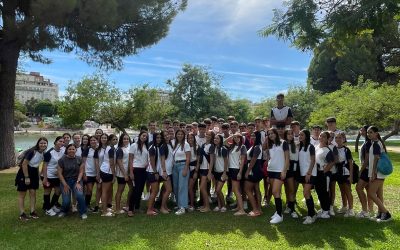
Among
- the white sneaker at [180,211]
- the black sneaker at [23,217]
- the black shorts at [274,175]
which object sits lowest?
the black sneaker at [23,217]

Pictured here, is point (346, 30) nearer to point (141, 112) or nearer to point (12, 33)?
point (12, 33)

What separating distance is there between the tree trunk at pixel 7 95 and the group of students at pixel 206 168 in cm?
806

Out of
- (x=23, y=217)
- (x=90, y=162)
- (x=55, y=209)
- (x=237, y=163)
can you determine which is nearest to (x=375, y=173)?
(x=237, y=163)

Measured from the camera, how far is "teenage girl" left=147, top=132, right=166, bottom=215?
7473 millimetres

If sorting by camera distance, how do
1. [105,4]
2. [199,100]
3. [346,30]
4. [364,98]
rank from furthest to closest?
[199,100]
[364,98]
[105,4]
[346,30]

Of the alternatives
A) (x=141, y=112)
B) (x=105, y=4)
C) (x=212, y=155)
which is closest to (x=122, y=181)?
(x=212, y=155)

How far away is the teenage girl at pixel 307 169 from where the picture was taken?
261 inches

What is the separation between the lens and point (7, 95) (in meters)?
14.6

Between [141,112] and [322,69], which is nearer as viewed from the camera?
[141,112]

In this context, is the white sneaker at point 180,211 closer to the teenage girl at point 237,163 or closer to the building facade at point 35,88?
the teenage girl at point 237,163

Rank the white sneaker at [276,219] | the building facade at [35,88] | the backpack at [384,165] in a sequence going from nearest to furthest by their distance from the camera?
the backpack at [384,165], the white sneaker at [276,219], the building facade at [35,88]

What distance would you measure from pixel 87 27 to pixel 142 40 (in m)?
2.38

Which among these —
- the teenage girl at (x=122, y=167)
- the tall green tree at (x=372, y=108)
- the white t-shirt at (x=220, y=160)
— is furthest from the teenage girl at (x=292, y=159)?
the tall green tree at (x=372, y=108)

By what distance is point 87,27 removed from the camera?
13906 millimetres
